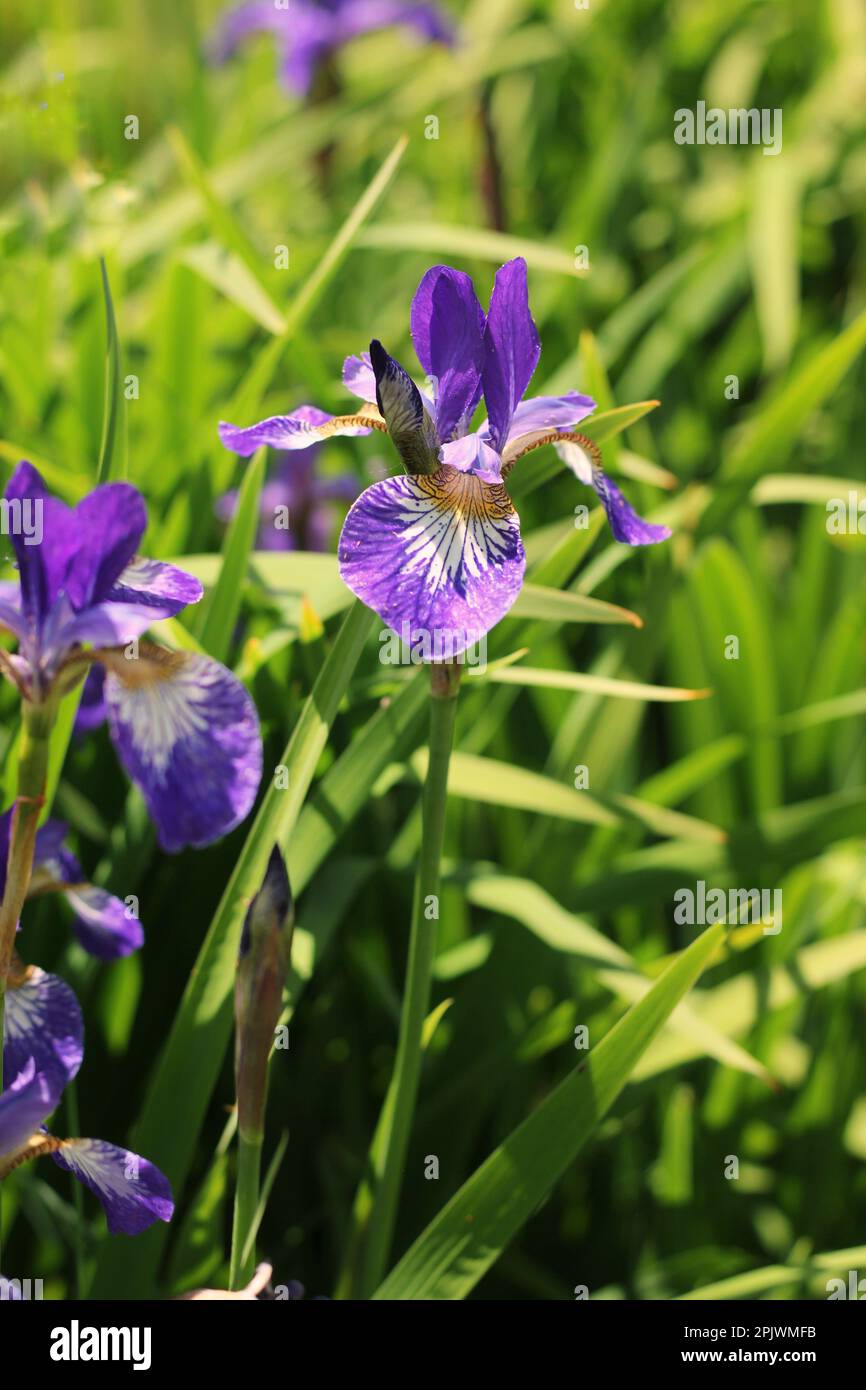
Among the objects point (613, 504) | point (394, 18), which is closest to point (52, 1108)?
point (613, 504)

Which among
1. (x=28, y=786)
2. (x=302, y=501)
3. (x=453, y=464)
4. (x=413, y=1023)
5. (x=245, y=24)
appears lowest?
(x=413, y=1023)

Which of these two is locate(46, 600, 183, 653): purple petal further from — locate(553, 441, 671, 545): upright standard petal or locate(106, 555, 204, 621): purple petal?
locate(553, 441, 671, 545): upright standard petal

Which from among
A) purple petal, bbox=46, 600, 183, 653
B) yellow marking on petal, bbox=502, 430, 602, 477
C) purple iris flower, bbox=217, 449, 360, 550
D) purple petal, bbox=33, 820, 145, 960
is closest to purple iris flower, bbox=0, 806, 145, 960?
purple petal, bbox=33, 820, 145, 960

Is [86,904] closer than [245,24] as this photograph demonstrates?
Yes

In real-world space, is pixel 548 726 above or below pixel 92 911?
above

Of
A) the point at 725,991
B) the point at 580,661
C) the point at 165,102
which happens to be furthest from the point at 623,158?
the point at 725,991

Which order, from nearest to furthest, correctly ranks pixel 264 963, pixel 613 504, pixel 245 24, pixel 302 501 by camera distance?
pixel 264 963 < pixel 613 504 < pixel 302 501 < pixel 245 24

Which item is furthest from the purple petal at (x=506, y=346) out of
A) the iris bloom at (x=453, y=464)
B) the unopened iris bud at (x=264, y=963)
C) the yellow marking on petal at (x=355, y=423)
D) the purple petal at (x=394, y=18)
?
the purple petal at (x=394, y=18)

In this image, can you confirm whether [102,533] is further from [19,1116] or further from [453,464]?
[19,1116]
